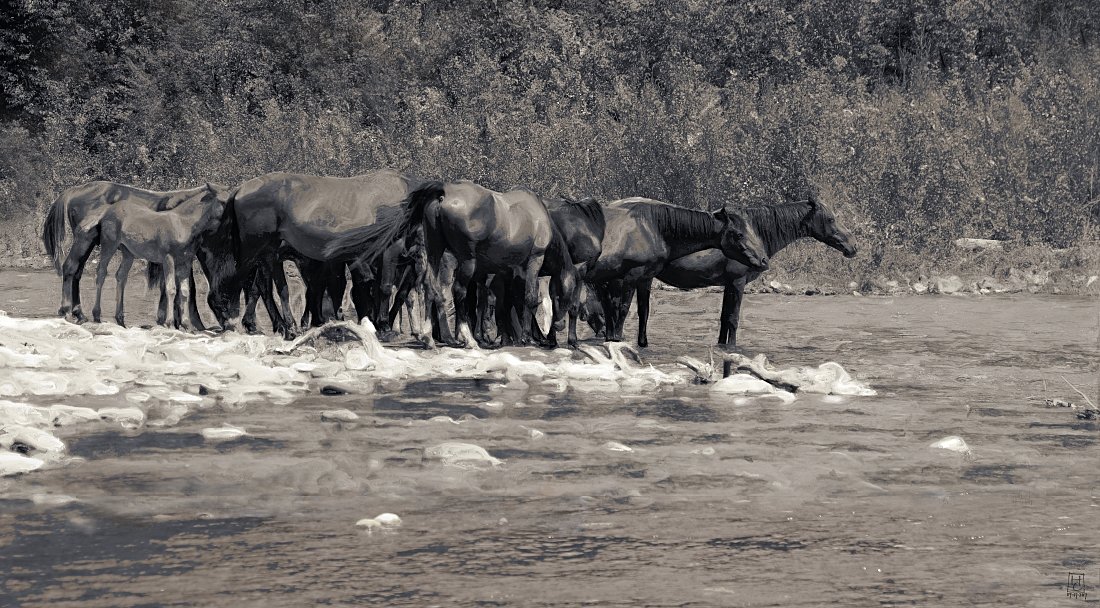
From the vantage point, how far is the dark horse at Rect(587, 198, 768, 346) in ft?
52.2

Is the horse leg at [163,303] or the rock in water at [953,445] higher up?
the rock in water at [953,445]

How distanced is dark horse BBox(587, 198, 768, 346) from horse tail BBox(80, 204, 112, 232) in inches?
215

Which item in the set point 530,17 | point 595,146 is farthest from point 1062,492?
point 530,17

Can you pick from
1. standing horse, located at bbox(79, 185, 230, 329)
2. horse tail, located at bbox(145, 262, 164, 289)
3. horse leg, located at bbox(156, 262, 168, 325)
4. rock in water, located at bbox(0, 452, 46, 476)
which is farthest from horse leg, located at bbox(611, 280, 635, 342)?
rock in water, located at bbox(0, 452, 46, 476)

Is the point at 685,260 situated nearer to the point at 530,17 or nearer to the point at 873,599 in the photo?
the point at 873,599

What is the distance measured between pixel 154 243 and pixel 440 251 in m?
3.50

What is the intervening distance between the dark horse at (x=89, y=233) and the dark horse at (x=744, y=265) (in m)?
4.44

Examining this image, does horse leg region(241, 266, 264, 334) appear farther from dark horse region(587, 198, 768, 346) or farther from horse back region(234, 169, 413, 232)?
dark horse region(587, 198, 768, 346)

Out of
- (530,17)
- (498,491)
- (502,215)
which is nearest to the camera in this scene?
(498,491)

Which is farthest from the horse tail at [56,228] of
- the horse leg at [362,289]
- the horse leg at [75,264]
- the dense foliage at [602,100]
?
the dense foliage at [602,100]

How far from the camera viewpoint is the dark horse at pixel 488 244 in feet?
50.3

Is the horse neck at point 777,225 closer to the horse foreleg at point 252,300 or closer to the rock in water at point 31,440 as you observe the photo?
the horse foreleg at point 252,300

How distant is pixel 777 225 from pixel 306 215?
4.74 meters

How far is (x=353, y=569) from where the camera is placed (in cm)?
689
